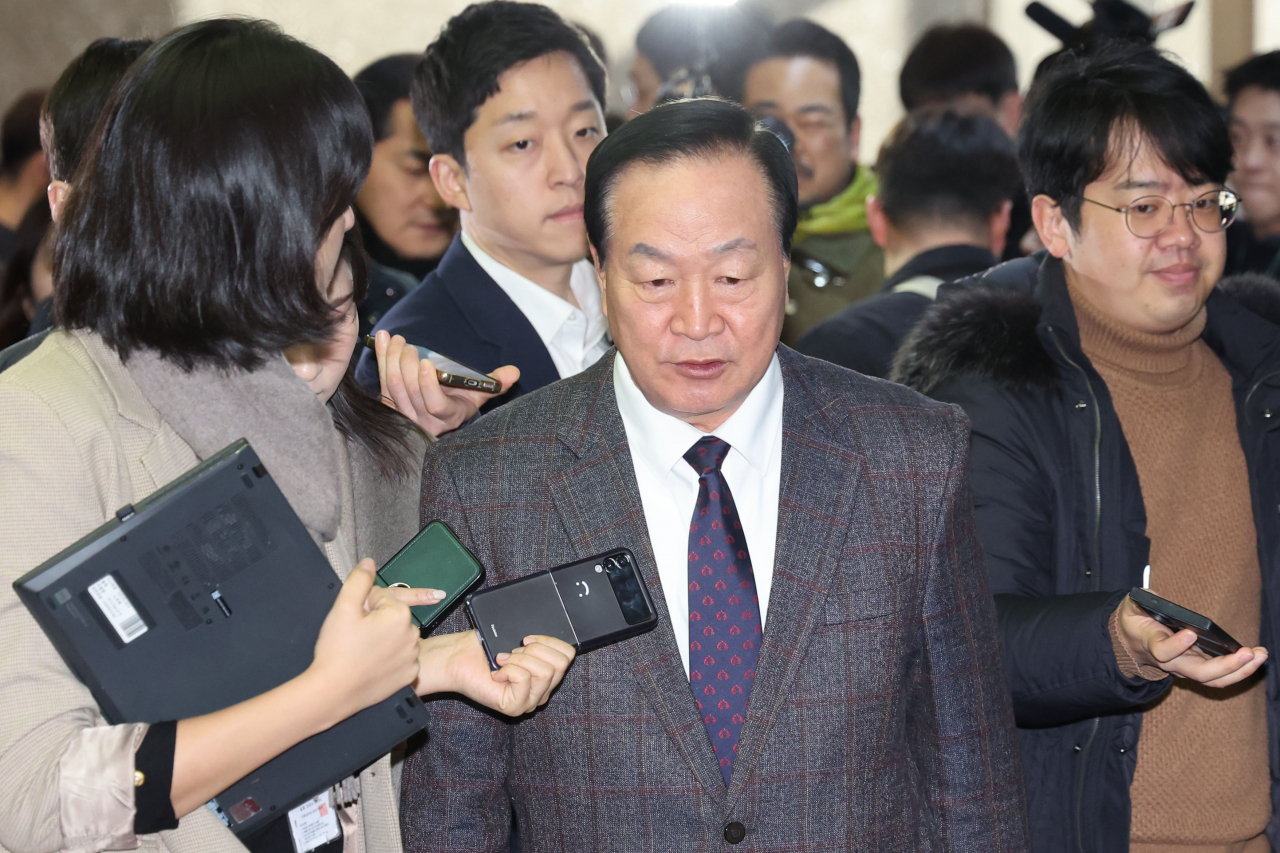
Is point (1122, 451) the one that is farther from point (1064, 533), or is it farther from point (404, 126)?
point (404, 126)

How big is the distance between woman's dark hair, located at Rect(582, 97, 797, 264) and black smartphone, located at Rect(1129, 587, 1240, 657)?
775mm

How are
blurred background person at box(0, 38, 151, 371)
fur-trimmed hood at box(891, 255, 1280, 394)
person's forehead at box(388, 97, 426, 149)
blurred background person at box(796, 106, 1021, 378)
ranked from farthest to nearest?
person's forehead at box(388, 97, 426, 149)
blurred background person at box(796, 106, 1021, 378)
fur-trimmed hood at box(891, 255, 1280, 394)
blurred background person at box(0, 38, 151, 371)

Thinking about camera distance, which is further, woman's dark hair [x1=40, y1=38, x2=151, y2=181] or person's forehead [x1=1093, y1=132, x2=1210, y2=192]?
person's forehead [x1=1093, y1=132, x2=1210, y2=192]

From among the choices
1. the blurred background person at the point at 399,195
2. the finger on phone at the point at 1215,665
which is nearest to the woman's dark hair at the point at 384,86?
the blurred background person at the point at 399,195

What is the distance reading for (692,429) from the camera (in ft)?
5.76

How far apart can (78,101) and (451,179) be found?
797mm

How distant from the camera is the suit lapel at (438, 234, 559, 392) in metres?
2.49

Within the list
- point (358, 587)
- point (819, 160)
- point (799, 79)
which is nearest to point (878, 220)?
point (819, 160)

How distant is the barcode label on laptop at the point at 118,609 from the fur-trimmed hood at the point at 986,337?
1.36 meters

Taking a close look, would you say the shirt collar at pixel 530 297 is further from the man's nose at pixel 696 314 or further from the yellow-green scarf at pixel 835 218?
the yellow-green scarf at pixel 835 218

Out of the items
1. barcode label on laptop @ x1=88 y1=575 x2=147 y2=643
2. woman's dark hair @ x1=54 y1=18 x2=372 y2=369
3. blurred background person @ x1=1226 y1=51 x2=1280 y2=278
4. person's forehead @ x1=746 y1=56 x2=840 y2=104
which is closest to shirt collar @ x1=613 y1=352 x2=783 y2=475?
woman's dark hair @ x1=54 y1=18 x2=372 y2=369

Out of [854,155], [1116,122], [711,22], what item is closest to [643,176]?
[1116,122]

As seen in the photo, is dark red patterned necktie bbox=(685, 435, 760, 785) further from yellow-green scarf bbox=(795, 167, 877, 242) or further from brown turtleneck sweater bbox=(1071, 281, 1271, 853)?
yellow-green scarf bbox=(795, 167, 877, 242)

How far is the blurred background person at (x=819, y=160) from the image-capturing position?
4449 millimetres
